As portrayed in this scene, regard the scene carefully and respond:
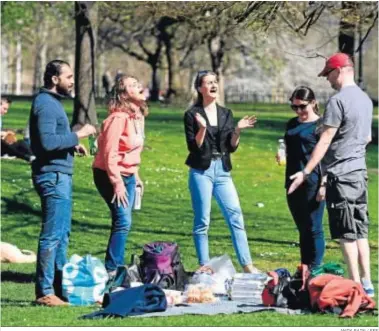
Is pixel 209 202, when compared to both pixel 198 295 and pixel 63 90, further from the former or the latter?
pixel 63 90

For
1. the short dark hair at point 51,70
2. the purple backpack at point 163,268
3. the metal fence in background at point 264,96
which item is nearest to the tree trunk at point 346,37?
the purple backpack at point 163,268

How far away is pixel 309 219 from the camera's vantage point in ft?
34.2

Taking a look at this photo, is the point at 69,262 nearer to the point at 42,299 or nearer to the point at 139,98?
the point at 42,299

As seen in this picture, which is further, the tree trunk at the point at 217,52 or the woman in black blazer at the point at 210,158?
the tree trunk at the point at 217,52

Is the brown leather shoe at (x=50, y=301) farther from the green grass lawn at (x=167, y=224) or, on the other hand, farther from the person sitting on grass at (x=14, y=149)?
the person sitting on grass at (x=14, y=149)

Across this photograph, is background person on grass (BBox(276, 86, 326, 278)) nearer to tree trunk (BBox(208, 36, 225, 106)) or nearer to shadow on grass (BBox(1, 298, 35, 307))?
shadow on grass (BBox(1, 298, 35, 307))

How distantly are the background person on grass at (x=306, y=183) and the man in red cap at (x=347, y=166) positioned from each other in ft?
3.20

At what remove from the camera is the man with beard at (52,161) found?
9406 millimetres

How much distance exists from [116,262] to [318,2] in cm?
462

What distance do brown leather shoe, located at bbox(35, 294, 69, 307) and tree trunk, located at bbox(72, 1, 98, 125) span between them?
15.4m

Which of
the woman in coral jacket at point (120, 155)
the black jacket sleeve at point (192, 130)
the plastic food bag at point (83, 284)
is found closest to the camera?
the plastic food bag at point (83, 284)

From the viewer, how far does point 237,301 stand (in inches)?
384

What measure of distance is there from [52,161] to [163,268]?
1.45 meters

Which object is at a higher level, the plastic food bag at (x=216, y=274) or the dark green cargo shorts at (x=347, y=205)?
the dark green cargo shorts at (x=347, y=205)
